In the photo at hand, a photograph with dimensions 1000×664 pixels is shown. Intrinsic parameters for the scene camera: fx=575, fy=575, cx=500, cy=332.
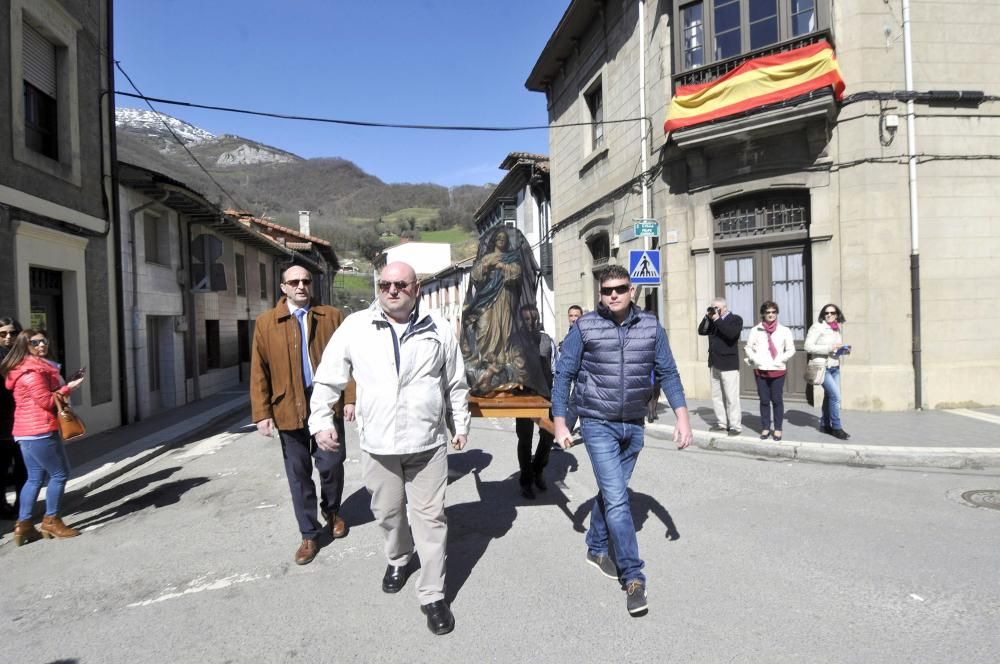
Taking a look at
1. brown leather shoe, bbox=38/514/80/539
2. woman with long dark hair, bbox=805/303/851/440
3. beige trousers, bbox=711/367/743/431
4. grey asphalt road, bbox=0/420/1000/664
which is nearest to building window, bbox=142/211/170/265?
grey asphalt road, bbox=0/420/1000/664

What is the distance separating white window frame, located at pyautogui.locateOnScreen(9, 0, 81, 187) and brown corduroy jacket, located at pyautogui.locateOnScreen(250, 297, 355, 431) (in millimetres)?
6434

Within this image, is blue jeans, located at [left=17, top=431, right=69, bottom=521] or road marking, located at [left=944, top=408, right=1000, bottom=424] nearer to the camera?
blue jeans, located at [left=17, top=431, right=69, bottom=521]

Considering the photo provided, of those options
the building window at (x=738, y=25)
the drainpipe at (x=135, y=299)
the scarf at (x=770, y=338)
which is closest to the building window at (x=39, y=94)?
the drainpipe at (x=135, y=299)

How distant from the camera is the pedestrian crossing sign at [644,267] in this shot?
31.3 ft

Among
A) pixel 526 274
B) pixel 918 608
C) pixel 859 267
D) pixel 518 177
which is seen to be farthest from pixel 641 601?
pixel 518 177

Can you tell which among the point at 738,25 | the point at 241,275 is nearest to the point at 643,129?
the point at 738,25

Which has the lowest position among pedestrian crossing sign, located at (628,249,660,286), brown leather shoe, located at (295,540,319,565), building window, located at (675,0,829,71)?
brown leather shoe, located at (295,540,319,565)

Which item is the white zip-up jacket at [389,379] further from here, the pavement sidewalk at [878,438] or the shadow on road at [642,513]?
the pavement sidewalk at [878,438]

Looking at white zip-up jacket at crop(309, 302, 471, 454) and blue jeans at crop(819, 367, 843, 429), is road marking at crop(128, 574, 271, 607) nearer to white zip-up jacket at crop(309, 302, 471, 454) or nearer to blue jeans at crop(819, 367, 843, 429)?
white zip-up jacket at crop(309, 302, 471, 454)

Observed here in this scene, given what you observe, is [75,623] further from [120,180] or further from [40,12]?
[120,180]

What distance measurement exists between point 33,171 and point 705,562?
31.7 ft

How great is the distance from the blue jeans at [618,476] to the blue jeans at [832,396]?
5048mm

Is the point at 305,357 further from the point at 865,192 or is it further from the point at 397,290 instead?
the point at 865,192

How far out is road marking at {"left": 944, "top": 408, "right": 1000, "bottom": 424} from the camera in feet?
26.8
